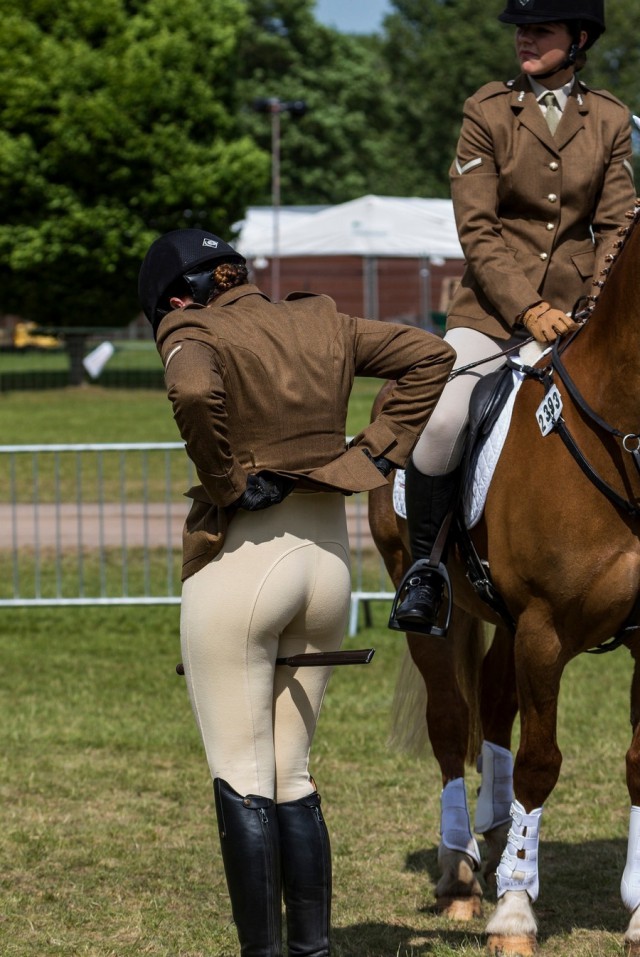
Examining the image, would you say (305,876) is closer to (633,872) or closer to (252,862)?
(252,862)

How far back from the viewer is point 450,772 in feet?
18.9

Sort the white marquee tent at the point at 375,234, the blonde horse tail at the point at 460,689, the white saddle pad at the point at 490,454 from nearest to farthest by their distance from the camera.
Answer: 1. the white saddle pad at the point at 490,454
2. the blonde horse tail at the point at 460,689
3. the white marquee tent at the point at 375,234

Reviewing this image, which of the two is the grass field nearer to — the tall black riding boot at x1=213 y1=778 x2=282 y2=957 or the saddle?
the tall black riding boot at x1=213 y1=778 x2=282 y2=957

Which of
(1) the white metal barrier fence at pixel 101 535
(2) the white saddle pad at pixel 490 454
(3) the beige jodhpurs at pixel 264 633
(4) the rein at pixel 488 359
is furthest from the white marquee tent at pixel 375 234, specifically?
(3) the beige jodhpurs at pixel 264 633

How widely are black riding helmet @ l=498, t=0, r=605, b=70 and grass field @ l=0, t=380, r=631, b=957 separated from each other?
3.10 m

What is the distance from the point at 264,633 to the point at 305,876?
2.28 feet

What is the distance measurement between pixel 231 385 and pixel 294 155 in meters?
54.6

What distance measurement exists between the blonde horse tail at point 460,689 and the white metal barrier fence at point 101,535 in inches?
139

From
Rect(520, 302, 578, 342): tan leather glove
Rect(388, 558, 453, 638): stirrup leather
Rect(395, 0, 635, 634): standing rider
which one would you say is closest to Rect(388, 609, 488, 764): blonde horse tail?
Rect(388, 558, 453, 638): stirrup leather

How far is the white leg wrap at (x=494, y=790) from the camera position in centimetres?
579

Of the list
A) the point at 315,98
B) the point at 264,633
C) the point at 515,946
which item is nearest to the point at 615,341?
the point at 264,633

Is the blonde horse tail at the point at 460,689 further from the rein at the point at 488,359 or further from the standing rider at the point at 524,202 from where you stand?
the rein at the point at 488,359

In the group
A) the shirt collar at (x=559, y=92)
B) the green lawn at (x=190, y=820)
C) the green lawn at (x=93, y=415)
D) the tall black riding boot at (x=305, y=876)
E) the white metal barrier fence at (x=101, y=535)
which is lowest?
the green lawn at (x=93, y=415)

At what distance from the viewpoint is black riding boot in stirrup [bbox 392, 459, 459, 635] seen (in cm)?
523
